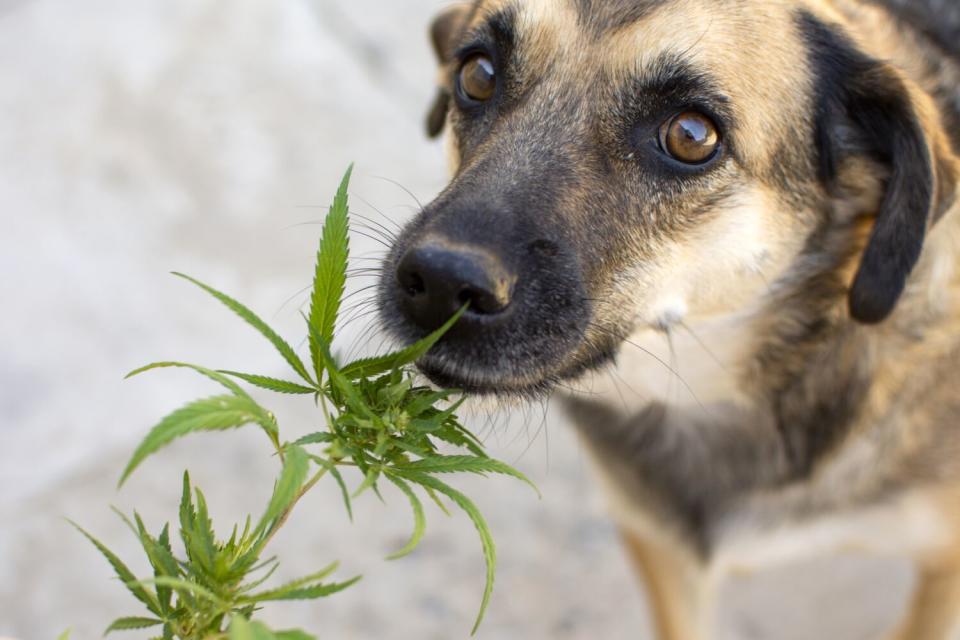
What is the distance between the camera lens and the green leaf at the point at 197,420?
1.23 meters

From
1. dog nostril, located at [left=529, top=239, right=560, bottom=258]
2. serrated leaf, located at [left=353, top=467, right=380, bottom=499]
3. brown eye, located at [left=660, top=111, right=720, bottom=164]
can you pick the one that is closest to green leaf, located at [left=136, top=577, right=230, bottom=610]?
serrated leaf, located at [left=353, top=467, right=380, bottom=499]

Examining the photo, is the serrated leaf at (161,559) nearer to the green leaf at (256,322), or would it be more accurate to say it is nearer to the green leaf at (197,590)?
the green leaf at (197,590)

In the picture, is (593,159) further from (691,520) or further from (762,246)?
(691,520)

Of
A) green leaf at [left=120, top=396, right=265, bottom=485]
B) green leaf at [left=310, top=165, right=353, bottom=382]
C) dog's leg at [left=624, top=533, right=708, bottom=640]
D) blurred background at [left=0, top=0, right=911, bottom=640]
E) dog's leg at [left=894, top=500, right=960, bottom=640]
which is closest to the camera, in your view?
green leaf at [left=120, top=396, right=265, bottom=485]

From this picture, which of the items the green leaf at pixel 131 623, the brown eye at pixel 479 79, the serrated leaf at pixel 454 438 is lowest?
the green leaf at pixel 131 623

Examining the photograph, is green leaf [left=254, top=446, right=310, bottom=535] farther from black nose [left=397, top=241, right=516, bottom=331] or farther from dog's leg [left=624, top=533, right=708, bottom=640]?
dog's leg [left=624, top=533, right=708, bottom=640]

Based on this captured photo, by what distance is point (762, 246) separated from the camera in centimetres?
230

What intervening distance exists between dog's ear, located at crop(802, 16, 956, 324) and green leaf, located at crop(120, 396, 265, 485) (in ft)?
4.74

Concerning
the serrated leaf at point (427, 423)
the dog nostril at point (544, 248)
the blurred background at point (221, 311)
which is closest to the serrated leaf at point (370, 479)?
the serrated leaf at point (427, 423)

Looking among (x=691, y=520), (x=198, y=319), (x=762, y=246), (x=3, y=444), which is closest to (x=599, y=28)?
(x=762, y=246)

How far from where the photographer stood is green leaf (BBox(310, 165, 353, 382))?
1566 millimetres

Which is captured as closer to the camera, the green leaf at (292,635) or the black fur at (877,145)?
the green leaf at (292,635)

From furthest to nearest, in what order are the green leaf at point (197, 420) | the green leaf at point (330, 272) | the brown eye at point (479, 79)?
the brown eye at point (479, 79) < the green leaf at point (330, 272) < the green leaf at point (197, 420)

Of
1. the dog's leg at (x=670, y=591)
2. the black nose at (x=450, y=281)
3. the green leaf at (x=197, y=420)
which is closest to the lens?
the green leaf at (x=197, y=420)
